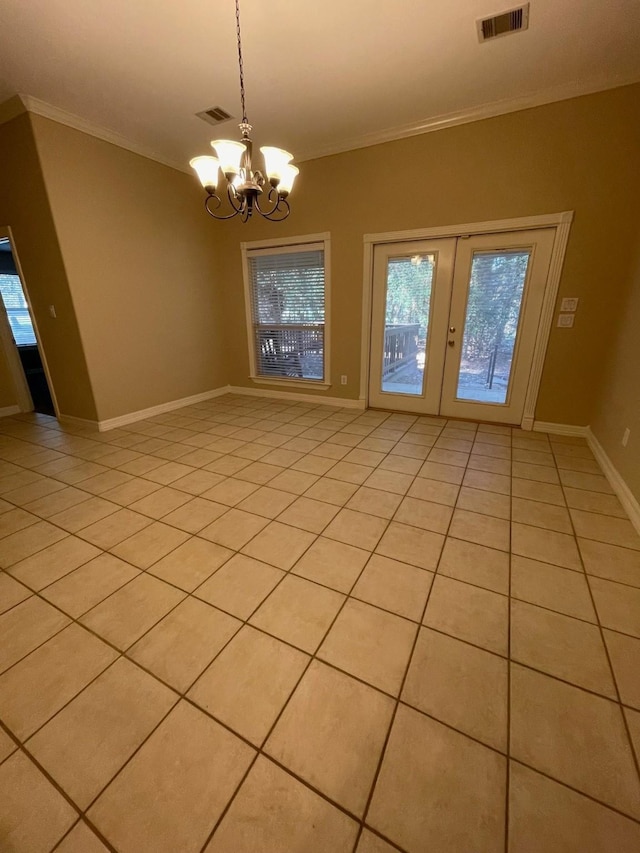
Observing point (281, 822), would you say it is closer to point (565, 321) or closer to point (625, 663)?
point (625, 663)

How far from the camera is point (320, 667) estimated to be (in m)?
1.25

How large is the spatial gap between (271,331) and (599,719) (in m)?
4.47

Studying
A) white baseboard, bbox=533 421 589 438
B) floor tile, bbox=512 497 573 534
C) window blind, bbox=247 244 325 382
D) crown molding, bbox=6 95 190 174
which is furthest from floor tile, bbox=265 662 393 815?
crown molding, bbox=6 95 190 174

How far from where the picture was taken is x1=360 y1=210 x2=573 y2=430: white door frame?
2977mm

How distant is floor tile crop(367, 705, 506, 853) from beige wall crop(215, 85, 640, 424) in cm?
319

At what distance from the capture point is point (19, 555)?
1.81m

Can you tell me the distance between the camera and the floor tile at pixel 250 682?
1.09 metres

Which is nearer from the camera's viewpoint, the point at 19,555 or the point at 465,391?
the point at 19,555

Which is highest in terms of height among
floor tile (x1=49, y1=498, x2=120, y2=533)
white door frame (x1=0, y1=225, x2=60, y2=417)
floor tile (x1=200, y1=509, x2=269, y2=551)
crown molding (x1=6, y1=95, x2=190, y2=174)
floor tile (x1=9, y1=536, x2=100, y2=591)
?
crown molding (x1=6, y1=95, x2=190, y2=174)

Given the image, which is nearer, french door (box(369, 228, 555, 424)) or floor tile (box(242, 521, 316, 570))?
floor tile (box(242, 521, 316, 570))

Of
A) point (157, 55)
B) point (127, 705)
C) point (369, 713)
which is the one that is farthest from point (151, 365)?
point (369, 713)

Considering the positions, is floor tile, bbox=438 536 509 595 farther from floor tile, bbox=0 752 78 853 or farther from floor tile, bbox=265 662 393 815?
floor tile, bbox=0 752 78 853

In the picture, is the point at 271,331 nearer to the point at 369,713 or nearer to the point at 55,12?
the point at 55,12

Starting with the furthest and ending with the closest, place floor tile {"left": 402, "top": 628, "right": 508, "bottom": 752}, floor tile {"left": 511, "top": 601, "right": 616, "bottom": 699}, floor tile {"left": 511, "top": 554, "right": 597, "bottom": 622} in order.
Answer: floor tile {"left": 511, "top": 554, "right": 597, "bottom": 622} < floor tile {"left": 511, "top": 601, "right": 616, "bottom": 699} < floor tile {"left": 402, "top": 628, "right": 508, "bottom": 752}
